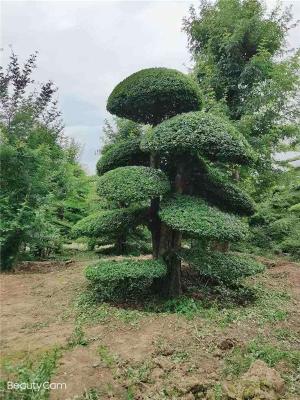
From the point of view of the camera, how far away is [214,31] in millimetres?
9805

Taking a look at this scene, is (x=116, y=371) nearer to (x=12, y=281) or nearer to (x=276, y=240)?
(x=12, y=281)

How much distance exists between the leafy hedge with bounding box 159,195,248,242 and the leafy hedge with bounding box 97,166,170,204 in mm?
288

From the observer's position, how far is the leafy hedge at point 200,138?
190 inches

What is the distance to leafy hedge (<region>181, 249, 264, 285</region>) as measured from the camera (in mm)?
5172

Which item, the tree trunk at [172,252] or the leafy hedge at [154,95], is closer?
the leafy hedge at [154,95]

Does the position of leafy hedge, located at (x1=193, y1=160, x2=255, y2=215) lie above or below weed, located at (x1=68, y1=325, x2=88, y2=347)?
above

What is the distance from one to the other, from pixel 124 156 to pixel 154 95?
1068 mm

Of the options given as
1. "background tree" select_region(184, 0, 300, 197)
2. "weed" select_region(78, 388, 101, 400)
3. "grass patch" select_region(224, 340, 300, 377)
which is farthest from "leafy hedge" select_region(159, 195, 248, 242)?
"background tree" select_region(184, 0, 300, 197)

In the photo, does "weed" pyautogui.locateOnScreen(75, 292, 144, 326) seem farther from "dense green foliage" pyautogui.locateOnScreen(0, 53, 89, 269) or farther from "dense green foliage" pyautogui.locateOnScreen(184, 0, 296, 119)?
"dense green foliage" pyautogui.locateOnScreen(184, 0, 296, 119)

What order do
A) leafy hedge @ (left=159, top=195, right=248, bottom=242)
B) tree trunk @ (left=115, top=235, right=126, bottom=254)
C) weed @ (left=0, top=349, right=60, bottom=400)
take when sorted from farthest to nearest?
tree trunk @ (left=115, top=235, right=126, bottom=254) → leafy hedge @ (left=159, top=195, right=248, bottom=242) → weed @ (left=0, top=349, right=60, bottom=400)

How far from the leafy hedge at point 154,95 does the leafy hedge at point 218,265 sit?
2.10 m

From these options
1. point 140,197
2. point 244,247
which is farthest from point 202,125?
point 244,247

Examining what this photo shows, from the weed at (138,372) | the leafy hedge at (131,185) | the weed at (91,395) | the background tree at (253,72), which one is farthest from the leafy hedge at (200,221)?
the background tree at (253,72)

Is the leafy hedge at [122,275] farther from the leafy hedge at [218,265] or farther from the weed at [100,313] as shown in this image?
the leafy hedge at [218,265]
